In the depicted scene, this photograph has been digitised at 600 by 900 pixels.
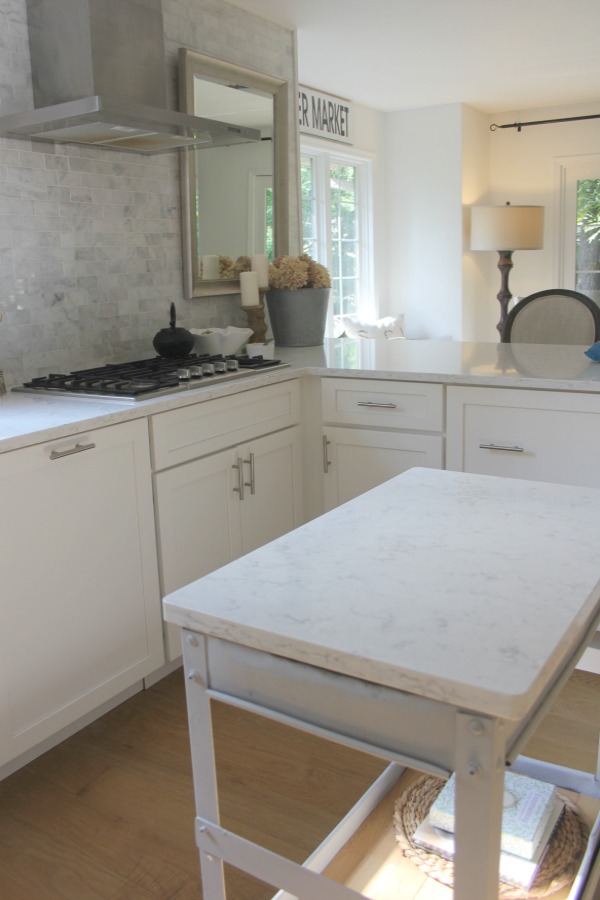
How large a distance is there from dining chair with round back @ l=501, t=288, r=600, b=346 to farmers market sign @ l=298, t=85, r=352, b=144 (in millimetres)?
2370

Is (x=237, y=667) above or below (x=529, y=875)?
above

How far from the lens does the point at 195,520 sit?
99.2 inches

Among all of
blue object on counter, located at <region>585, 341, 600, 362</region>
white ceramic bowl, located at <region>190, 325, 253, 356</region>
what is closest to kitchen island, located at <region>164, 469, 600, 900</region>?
blue object on counter, located at <region>585, 341, 600, 362</region>

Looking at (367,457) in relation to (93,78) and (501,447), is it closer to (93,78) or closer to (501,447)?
(501,447)

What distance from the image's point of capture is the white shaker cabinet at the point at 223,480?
2410 millimetres

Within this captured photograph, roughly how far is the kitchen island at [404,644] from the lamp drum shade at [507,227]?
557 centimetres

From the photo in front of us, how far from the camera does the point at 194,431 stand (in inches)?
97.2

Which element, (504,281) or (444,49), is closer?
(444,49)

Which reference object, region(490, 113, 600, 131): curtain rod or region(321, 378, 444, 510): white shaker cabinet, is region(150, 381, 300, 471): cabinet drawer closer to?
region(321, 378, 444, 510): white shaker cabinet

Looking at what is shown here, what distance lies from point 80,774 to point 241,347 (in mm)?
1785

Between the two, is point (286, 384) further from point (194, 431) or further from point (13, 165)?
point (13, 165)

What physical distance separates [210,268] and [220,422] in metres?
1.15

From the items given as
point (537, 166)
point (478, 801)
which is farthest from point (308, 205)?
point (478, 801)

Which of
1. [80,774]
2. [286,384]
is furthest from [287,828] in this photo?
[286,384]
